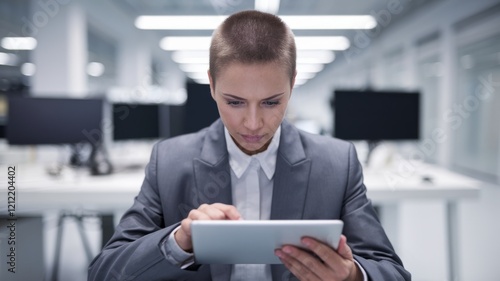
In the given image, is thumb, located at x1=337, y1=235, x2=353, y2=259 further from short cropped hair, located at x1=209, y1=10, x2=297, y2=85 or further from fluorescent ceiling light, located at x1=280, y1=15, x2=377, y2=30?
fluorescent ceiling light, located at x1=280, y1=15, x2=377, y2=30

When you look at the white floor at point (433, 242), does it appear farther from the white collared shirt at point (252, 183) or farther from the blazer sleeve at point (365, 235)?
the white collared shirt at point (252, 183)

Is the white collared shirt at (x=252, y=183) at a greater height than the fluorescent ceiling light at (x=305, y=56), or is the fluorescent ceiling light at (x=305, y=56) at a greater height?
the fluorescent ceiling light at (x=305, y=56)

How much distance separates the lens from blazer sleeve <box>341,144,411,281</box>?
834 mm

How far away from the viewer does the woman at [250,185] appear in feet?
2.57

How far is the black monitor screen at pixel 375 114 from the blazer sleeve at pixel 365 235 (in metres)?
1.53

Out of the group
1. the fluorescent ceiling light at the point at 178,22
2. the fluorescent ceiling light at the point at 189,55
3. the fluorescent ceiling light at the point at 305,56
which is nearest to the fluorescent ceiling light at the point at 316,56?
the fluorescent ceiling light at the point at 305,56

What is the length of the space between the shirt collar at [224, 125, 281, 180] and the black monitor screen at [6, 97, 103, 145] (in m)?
1.87

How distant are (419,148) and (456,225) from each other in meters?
3.47

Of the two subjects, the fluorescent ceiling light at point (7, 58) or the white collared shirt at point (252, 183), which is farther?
the fluorescent ceiling light at point (7, 58)

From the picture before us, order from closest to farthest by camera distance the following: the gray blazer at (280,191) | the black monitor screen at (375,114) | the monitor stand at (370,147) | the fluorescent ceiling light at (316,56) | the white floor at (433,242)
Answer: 1. the gray blazer at (280,191)
2. the white floor at (433,242)
3. the black monitor screen at (375,114)
4. the monitor stand at (370,147)
5. the fluorescent ceiling light at (316,56)

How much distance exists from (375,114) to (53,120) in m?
2.21

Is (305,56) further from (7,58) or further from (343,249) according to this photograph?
(343,249)

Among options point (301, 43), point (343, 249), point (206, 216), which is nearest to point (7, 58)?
point (301, 43)

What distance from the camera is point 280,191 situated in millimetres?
938
